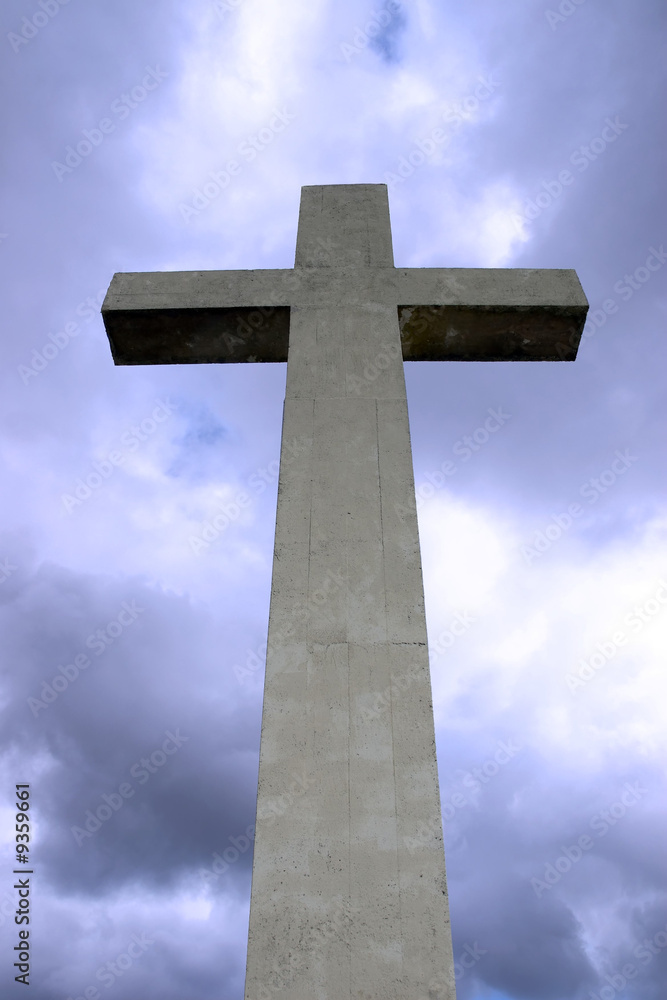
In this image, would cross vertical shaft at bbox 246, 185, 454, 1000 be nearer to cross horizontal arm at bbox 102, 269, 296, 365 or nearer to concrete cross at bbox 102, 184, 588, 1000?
concrete cross at bbox 102, 184, 588, 1000

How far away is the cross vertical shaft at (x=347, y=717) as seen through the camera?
430 cm

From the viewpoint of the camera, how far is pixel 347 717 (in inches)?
195

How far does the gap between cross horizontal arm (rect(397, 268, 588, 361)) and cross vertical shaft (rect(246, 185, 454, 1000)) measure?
714mm

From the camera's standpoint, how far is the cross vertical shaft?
4301 millimetres

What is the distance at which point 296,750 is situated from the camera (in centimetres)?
483

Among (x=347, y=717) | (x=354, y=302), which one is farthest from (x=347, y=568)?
(x=354, y=302)

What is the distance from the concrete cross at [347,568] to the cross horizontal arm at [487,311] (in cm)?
2

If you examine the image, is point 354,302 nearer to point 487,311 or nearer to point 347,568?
point 487,311

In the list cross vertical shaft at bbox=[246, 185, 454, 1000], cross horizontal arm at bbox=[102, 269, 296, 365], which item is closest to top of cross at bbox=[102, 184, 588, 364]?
cross horizontal arm at bbox=[102, 269, 296, 365]

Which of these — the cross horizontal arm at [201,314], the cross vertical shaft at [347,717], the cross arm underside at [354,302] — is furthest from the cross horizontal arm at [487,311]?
the cross horizontal arm at [201,314]

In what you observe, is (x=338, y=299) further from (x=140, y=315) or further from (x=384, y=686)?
(x=384, y=686)

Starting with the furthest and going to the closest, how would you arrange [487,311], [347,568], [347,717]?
[487,311] → [347,568] → [347,717]

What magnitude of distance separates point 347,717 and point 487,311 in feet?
14.1

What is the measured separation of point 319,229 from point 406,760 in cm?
543
